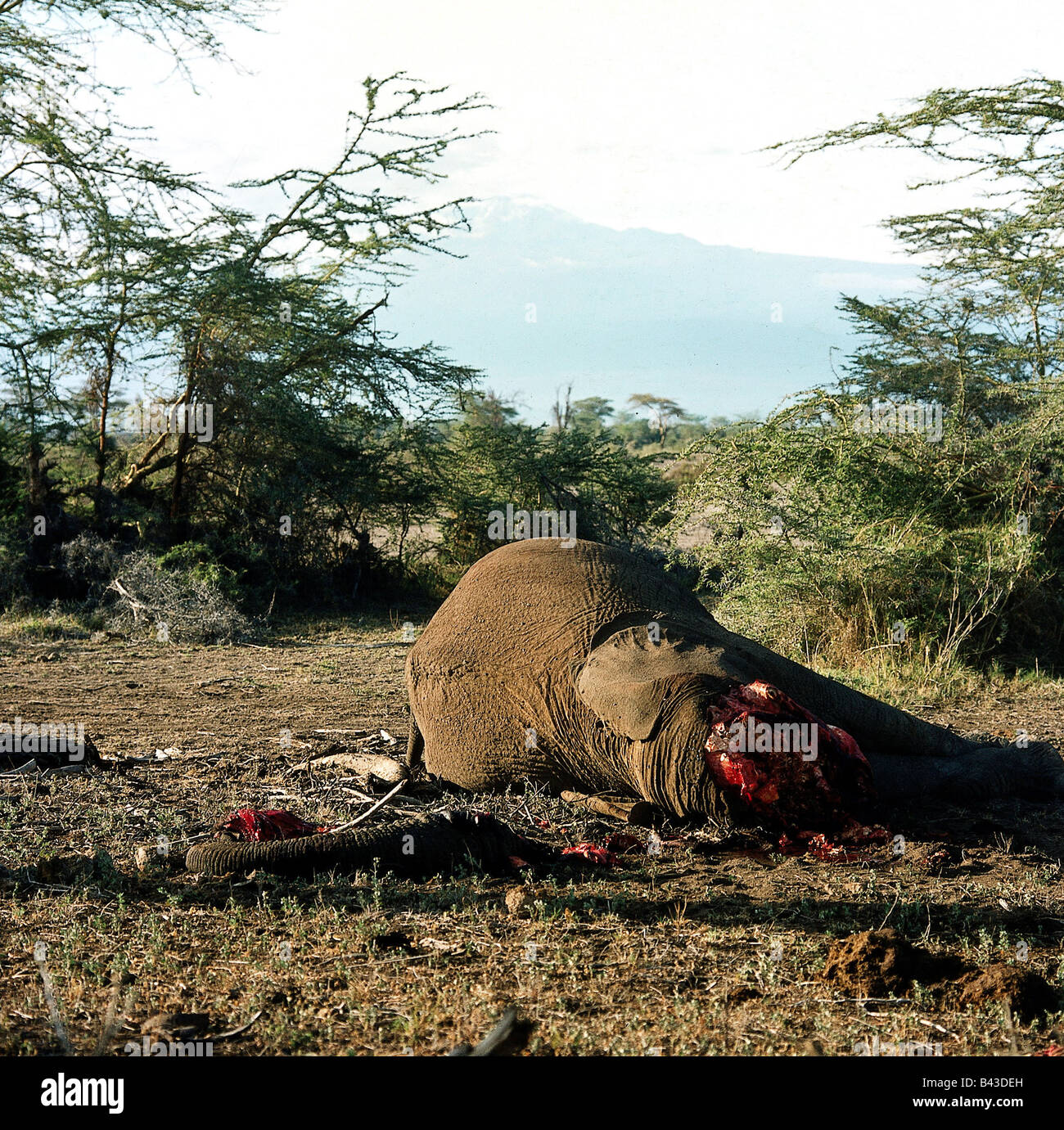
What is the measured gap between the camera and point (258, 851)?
411cm

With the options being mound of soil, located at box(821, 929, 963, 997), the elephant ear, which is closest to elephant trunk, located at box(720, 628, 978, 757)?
the elephant ear

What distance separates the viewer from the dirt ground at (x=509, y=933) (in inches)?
112

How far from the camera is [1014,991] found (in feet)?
9.71

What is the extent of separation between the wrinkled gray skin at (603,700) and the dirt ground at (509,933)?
206 millimetres

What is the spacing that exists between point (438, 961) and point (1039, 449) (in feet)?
24.7

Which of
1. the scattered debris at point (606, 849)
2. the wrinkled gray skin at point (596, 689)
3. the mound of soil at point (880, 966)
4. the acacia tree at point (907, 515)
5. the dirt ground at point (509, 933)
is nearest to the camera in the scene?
the dirt ground at point (509, 933)

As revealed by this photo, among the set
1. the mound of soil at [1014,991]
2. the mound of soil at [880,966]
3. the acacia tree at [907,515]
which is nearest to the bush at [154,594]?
the acacia tree at [907,515]

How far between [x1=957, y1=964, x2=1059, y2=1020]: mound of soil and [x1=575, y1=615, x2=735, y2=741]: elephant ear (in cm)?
160

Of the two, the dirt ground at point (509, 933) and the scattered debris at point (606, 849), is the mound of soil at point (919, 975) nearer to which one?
the dirt ground at point (509, 933)

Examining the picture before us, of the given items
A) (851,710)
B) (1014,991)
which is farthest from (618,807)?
(1014,991)

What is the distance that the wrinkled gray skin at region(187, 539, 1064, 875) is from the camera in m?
4.42

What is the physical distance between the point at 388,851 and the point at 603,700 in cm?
108
